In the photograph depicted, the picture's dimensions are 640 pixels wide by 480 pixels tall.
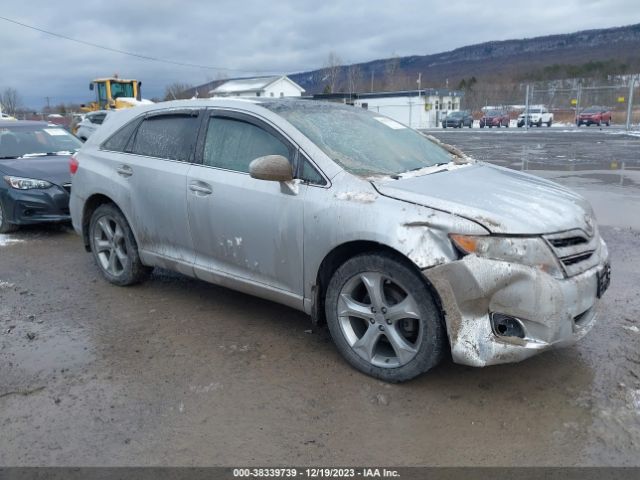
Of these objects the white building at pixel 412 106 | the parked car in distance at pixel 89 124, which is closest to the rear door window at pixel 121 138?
the parked car in distance at pixel 89 124

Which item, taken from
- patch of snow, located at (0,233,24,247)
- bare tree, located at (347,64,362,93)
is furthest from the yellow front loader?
bare tree, located at (347,64,362,93)

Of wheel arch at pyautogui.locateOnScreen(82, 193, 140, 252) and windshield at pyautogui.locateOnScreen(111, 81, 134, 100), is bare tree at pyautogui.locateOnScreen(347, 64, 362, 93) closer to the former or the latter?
windshield at pyautogui.locateOnScreen(111, 81, 134, 100)

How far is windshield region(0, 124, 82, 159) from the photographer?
8.10 metres

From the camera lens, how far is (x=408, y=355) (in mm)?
3246

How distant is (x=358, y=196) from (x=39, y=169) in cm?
575

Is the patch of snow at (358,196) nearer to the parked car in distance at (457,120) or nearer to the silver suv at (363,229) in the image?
the silver suv at (363,229)

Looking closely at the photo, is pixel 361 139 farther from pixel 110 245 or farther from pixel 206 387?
pixel 110 245

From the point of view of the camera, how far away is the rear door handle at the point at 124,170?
4.77 m

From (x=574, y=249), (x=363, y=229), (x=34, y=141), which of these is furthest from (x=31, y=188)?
(x=574, y=249)

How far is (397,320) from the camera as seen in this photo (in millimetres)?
3287

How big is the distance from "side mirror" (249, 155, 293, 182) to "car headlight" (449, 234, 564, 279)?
1.23 metres

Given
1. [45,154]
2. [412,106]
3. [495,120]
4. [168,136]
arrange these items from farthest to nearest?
1. [412,106]
2. [495,120]
3. [45,154]
4. [168,136]

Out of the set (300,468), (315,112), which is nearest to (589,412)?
(300,468)

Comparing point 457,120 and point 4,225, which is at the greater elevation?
point 457,120
